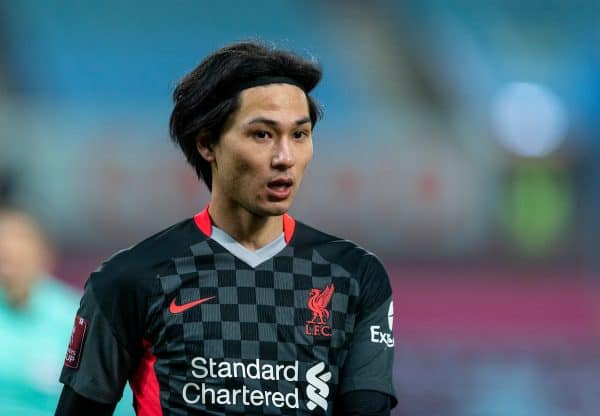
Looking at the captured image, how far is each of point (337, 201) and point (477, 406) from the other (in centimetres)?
170

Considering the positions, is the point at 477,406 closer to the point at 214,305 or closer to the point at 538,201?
the point at 538,201

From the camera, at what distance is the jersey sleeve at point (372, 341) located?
2.08 meters

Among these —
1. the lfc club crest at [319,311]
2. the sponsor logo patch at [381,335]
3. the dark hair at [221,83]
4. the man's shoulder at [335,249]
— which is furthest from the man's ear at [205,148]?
the sponsor logo patch at [381,335]

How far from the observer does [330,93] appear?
6.60 metres

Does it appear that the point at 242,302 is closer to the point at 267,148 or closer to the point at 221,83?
the point at 267,148

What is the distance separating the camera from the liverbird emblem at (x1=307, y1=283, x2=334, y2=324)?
2084 mm

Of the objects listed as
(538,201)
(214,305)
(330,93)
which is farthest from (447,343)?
(214,305)

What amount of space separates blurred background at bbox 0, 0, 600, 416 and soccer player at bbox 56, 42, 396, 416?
4.24 m

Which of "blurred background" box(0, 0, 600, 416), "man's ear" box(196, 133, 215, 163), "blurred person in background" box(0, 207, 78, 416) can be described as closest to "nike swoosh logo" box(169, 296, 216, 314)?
"man's ear" box(196, 133, 215, 163)

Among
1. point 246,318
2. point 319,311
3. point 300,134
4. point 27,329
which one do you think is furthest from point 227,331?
point 27,329

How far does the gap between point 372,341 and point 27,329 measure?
2681 millimetres

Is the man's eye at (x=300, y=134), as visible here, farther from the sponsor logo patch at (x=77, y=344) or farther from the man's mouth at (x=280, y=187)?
the sponsor logo patch at (x=77, y=344)

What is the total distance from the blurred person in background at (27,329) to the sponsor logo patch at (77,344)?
2.19 m

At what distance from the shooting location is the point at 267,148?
2053mm
